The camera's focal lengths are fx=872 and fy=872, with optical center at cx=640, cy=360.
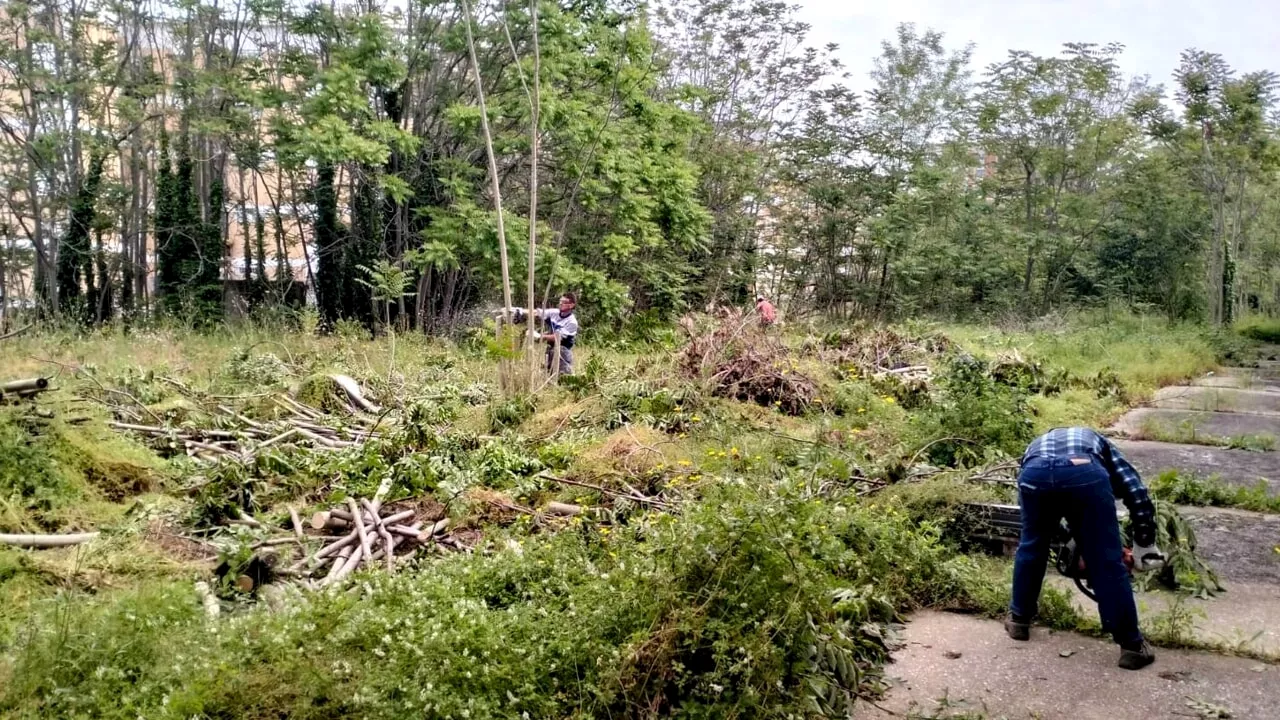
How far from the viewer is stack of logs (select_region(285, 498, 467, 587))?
191 inches

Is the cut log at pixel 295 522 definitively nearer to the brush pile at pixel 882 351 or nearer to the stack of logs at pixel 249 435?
the stack of logs at pixel 249 435

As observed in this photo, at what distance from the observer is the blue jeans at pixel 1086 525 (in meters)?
4.10

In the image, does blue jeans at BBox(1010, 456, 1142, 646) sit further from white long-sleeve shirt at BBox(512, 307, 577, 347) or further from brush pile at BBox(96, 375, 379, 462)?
white long-sleeve shirt at BBox(512, 307, 577, 347)

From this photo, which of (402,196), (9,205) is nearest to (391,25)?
(402,196)

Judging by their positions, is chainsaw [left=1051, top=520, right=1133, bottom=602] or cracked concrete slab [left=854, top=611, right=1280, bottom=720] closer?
cracked concrete slab [left=854, top=611, right=1280, bottom=720]

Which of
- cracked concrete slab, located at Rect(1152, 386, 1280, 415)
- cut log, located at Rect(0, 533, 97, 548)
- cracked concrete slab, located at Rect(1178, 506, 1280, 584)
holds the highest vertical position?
cracked concrete slab, located at Rect(1152, 386, 1280, 415)

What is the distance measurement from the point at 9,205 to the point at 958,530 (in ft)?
64.0

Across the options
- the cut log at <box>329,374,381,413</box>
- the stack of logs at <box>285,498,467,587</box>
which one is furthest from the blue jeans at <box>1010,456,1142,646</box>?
the cut log at <box>329,374,381,413</box>

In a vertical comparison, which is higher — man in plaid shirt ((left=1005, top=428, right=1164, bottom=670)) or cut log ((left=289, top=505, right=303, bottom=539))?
man in plaid shirt ((left=1005, top=428, right=1164, bottom=670))

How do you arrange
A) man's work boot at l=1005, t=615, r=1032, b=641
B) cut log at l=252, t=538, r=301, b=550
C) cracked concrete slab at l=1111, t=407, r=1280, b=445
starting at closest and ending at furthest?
1. man's work boot at l=1005, t=615, r=1032, b=641
2. cut log at l=252, t=538, r=301, b=550
3. cracked concrete slab at l=1111, t=407, r=1280, b=445

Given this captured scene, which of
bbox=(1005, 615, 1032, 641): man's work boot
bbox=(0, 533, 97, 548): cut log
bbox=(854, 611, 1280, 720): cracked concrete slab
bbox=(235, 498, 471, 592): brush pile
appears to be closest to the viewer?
bbox=(854, 611, 1280, 720): cracked concrete slab

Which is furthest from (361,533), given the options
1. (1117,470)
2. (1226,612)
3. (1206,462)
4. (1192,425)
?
(1192,425)

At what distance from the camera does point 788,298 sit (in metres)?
25.8

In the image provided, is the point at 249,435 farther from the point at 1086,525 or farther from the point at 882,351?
the point at 882,351
